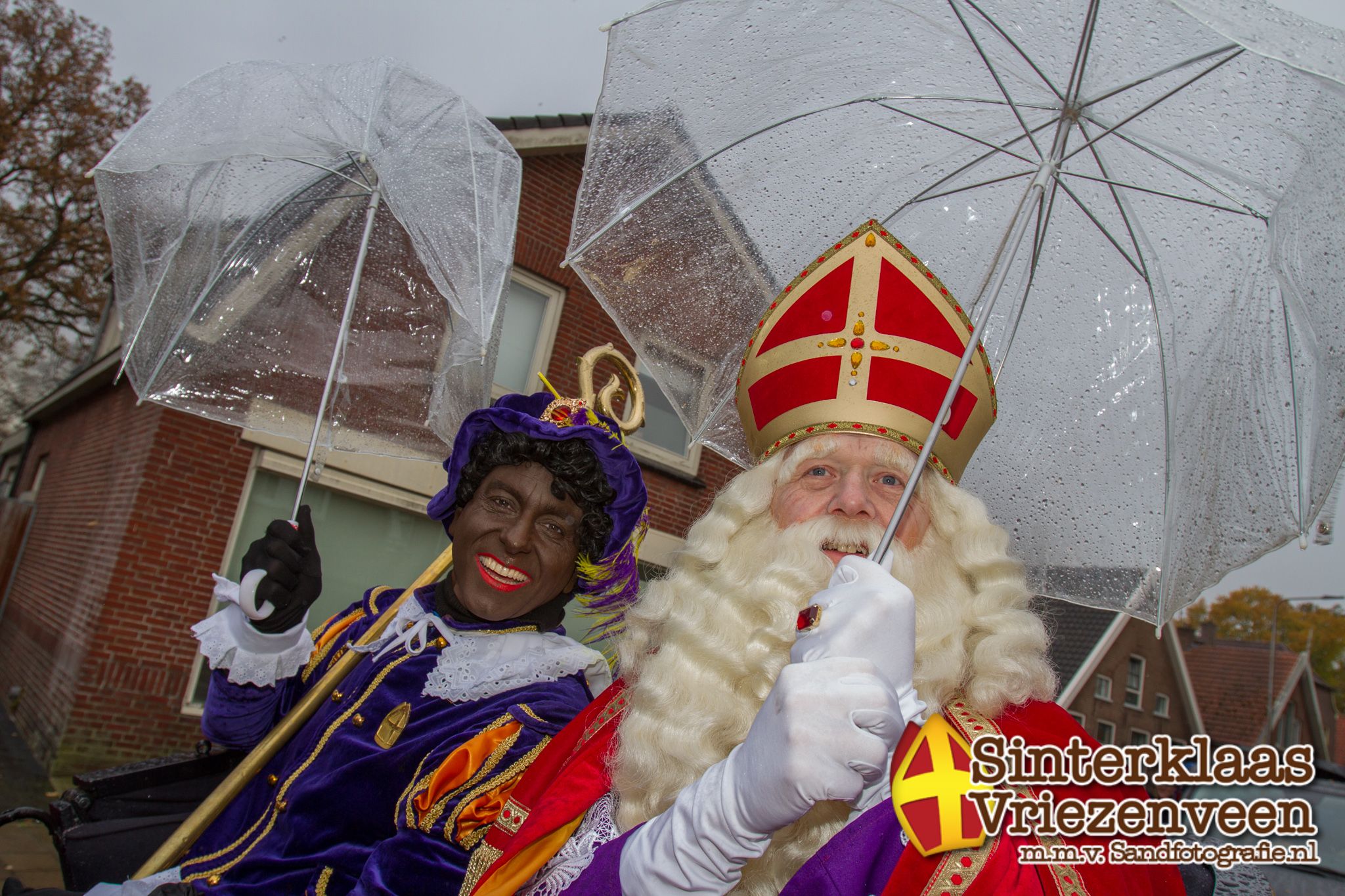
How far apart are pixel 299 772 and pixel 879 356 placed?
1768mm

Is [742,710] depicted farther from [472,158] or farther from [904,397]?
[472,158]

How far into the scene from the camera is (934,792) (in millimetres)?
1353

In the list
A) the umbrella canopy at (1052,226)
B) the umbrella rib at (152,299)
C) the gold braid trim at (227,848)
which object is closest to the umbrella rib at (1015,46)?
the umbrella canopy at (1052,226)

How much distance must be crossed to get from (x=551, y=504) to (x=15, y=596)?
10.7m

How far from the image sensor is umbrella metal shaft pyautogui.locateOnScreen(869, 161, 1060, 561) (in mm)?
1427

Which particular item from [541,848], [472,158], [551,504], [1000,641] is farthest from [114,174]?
[1000,641]

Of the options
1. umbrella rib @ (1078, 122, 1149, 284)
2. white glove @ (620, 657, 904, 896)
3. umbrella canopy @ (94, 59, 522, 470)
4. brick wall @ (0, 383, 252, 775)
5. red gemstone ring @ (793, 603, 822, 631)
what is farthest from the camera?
brick wall @ (0, 383, 252, 775)

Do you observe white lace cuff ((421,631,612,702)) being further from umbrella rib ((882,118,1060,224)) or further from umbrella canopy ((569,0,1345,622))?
umbrella rib ((882,118,1060,224))

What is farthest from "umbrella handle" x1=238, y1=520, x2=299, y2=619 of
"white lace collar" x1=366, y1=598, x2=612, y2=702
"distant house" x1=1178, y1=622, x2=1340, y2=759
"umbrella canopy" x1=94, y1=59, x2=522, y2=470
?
"distant house" x1=1178, y1=622, x2=1340, y2=759

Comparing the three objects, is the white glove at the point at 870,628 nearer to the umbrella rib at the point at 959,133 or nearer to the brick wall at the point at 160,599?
the umbrella rib at the point at 959,133

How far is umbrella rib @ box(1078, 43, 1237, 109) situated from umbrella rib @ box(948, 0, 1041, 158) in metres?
0.14

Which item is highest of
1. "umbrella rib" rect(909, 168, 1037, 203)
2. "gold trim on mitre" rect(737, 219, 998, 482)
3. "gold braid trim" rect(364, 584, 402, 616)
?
"umbrella rib" rect(909, 168, 1037, 203)

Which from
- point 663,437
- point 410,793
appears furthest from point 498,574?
point 663,437

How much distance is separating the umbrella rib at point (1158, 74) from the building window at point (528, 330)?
667 centimetres
